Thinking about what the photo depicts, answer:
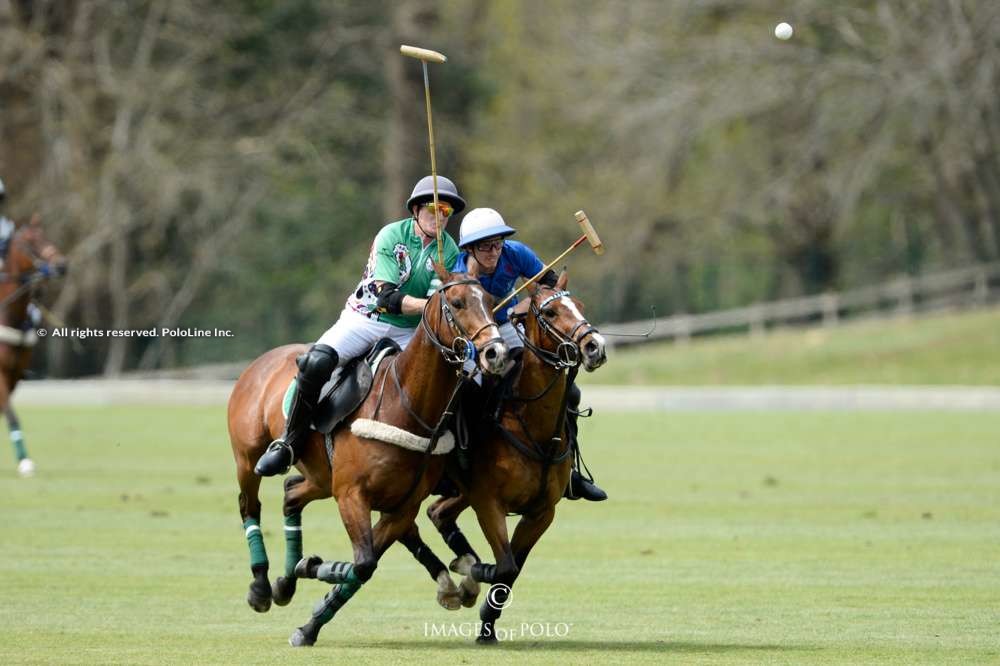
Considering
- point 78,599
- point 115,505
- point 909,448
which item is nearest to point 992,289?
point 909,448

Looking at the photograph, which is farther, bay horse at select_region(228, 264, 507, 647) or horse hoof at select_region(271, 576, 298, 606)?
horse hoof at select_region(271, 576, 298, 606)

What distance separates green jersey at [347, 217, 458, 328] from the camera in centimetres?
988

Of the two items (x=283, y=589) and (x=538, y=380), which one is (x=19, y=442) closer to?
(x=283, y=589)

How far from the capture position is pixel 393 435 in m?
9.56

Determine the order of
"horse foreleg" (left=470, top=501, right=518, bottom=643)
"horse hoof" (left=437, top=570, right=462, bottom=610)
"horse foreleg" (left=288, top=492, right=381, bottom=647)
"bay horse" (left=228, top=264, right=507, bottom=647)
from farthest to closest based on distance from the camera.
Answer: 1. "horse hoof" (left=437, top=570, right=462, bottom=610)
2. "horse foreleg" (left=470, top=501, right=518, bottom=643)
3. "horse foreleg" (left=288, top=492, right=381, bottom=647)
4. "bay horse" (left=228, top=264, right=507, bottom=647)

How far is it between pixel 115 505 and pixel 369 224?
32177 mm

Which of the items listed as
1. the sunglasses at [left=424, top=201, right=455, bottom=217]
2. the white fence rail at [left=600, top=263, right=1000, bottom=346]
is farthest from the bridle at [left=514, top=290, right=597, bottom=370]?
the white fence rail at [left=600, top=263, right=1000, bottom=346]

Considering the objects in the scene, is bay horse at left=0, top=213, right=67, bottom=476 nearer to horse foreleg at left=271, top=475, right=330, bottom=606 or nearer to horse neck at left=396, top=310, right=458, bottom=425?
horse foreleg at left=271, top=475, right=330, bottom=606

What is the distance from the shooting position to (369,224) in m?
49.4

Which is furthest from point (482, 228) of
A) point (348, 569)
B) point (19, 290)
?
point (19, 290)

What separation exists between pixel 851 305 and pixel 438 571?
36445 mm

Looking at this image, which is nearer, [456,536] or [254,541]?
[456,536]

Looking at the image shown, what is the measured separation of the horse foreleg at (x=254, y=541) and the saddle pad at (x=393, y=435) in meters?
1.60

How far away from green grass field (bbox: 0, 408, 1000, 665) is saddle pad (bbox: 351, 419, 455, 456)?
3.51 feet
